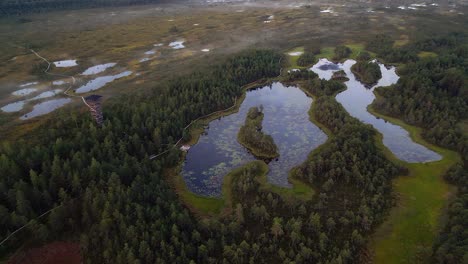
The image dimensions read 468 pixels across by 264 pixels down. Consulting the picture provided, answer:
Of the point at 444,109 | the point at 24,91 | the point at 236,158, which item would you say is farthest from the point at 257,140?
the point at 24,91

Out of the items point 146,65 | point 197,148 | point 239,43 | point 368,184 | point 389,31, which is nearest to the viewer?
point 368,184

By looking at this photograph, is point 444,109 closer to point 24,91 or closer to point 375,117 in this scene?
point 375,117

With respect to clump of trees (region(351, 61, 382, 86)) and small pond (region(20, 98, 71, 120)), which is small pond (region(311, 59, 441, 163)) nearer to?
clump of trees (region(351, 61, 382, 86))

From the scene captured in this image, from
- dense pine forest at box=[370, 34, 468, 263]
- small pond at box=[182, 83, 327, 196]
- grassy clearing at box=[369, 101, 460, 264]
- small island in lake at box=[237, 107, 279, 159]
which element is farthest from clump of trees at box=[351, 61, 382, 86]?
small island in lake at box=[237, 107, 279, 159]

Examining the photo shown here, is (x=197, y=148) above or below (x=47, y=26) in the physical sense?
below

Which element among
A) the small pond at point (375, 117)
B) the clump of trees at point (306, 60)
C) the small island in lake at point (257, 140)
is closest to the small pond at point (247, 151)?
the small island in lake at point (257, 140)

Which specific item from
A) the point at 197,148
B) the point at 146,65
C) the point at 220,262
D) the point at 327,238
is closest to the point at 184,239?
the point at 220,262

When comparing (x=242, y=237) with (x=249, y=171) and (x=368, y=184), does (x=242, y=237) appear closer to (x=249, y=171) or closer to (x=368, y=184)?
(x=249, y=171)
